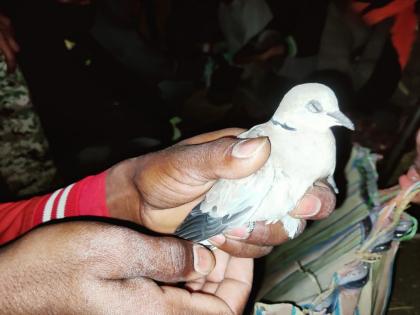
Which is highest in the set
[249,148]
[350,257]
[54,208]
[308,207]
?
[249,148]

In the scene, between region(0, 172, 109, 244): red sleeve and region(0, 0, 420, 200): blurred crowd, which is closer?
region(0, 172, 109, 244): red sleeve

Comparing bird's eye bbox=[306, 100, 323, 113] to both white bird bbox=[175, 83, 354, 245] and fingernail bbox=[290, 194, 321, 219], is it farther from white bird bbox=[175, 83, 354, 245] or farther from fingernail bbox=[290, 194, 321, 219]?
fingernail bbox=[290, 194, 321, 219]

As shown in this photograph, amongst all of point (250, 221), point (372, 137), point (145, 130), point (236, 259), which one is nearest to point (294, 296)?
point (236, 259)

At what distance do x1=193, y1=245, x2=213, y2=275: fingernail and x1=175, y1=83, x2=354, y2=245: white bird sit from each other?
254 millimetres

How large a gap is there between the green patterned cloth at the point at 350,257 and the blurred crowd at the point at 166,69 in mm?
661

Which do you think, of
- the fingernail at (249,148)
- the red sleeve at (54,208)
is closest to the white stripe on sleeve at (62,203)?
the red sleeve at (54,208)

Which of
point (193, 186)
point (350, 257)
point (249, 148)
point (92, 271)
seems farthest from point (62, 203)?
point (350, 257)

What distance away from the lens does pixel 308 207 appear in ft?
5.28

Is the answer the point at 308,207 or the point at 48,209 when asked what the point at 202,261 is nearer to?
the point at 308,207

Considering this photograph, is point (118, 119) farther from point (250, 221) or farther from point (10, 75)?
point (250, 221)

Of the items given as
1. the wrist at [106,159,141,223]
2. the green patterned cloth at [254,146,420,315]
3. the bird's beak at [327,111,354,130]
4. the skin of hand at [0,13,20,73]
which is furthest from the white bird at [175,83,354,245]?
the skin of hand at [0,13,20,73]

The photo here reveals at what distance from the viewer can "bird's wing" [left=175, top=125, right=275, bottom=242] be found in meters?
1.46

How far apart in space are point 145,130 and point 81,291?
260 cm

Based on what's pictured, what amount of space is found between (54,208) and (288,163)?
1176 mm
